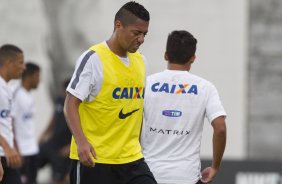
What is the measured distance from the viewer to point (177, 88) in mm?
7250

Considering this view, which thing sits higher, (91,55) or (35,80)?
(91,55)

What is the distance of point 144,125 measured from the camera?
7.29m

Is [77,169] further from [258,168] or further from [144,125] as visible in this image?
[258,168]

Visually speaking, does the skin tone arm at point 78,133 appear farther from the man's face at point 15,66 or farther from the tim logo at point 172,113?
the man's face at point 15,66

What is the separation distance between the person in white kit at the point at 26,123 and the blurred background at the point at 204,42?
5.60 meters

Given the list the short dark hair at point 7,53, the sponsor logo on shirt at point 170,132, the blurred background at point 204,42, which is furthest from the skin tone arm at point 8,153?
the blurred background at point 204,42

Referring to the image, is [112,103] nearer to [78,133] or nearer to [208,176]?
[78,133]

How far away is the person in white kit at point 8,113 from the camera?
870cm

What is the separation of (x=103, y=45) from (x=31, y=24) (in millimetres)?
12386

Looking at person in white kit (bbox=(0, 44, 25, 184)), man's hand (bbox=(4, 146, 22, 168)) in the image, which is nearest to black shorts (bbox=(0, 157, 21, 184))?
person in white kit (bbox=(0, 44, 25, 184))

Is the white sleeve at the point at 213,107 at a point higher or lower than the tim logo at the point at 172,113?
higher

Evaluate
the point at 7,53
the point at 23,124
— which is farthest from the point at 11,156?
the point at 23,124

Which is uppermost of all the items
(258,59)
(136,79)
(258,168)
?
(136,79)

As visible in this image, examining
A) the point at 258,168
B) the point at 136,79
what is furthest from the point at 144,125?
the point at 258,168
